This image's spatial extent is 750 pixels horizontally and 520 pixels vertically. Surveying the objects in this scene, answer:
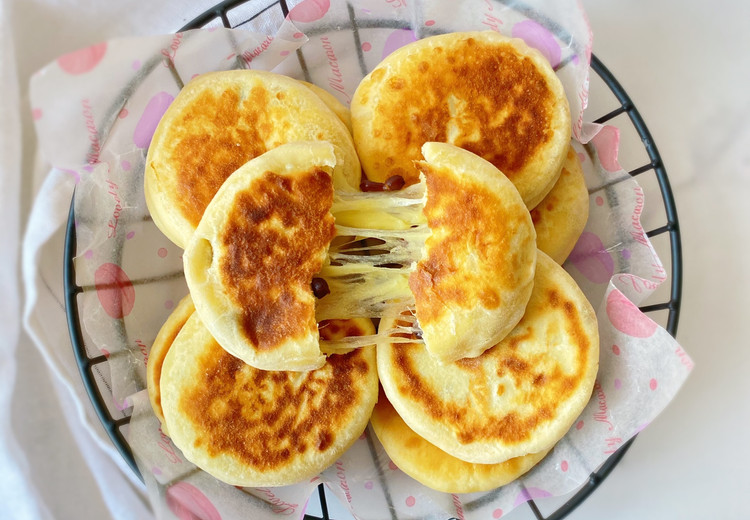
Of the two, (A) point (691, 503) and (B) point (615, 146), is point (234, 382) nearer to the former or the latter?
(B) point (615, 146)

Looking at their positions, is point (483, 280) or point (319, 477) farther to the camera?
point (319, 477)

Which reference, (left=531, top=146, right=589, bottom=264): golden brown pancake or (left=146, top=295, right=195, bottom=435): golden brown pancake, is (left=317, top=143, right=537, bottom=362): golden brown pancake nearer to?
(left=531, top=146, right=589, bottom=264): golden brown pancake

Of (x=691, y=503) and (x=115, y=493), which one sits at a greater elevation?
(x=115, y=493)

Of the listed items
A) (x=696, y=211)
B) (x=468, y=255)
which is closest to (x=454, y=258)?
(x=468, y=255)

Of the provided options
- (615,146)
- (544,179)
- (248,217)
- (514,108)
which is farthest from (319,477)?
(615,146)

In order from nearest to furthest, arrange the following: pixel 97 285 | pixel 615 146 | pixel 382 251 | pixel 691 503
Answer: pixel 382 251 < pixel 97 285 < pixel 615 146 < pixel 691 503

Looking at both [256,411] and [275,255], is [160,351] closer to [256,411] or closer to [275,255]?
[256,411]

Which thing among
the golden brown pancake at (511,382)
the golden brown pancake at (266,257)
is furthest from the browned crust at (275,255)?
the golden brown pancake at (511,382)

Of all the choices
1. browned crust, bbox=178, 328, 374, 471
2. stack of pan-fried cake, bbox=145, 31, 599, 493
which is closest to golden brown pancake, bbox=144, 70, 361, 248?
stack of pan-fried cake, bbox=145, 31, 599, 493
